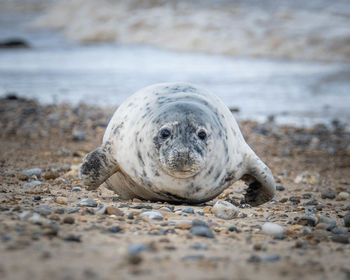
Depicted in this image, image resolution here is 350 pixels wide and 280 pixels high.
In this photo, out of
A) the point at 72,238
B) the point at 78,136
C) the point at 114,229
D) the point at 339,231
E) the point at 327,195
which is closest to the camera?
the point at 72,238

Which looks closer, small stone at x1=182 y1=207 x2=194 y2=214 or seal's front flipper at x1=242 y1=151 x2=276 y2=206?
small stone at x1=182 y1=207 x2=194 y2=214

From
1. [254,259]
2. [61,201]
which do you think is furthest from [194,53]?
[254,259]

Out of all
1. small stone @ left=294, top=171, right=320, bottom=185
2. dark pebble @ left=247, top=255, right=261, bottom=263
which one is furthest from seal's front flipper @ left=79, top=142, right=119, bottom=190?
small stone @ left=294, top=171, right=320, bottom=185

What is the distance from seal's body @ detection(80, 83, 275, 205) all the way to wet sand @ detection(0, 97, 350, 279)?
0.15m

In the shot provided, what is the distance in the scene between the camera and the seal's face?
13.2 feet

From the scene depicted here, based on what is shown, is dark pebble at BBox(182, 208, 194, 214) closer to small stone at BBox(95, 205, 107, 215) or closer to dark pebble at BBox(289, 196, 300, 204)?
small stone at BBox(95, 205, 107, 215)

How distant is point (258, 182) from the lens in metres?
5.02

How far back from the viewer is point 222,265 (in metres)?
2.81

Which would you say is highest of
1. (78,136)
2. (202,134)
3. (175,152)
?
(202,134)

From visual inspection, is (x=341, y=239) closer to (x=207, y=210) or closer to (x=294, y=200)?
(x=207, y=210)

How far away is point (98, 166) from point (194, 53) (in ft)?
56.6

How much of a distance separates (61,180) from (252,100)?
6778 millimetres

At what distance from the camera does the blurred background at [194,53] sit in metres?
11.9

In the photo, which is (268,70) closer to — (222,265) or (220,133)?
(220,133)
